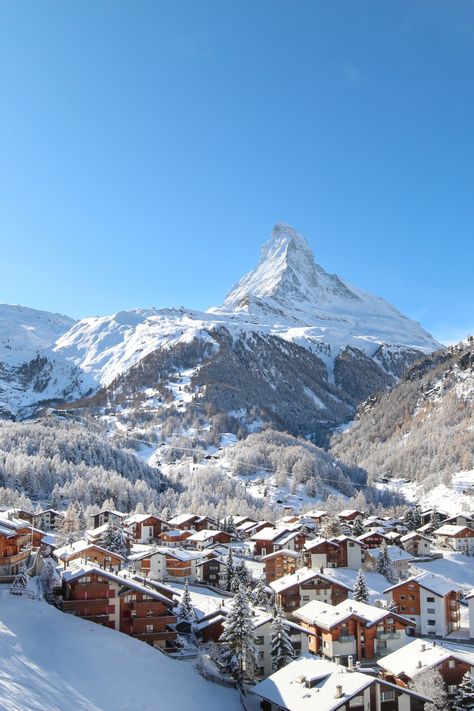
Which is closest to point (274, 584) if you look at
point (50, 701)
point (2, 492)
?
point (50, 701)

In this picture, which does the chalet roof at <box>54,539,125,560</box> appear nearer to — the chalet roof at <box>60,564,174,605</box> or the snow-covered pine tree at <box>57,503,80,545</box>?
the chalet roof at <box>60,564,174,605</box>

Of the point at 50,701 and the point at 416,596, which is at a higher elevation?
the point at 50,701

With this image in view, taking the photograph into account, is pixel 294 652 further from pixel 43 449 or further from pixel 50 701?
pixel 43 449

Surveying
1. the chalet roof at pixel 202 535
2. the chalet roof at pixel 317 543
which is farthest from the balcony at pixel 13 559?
the chalet roof at pixel 202 535

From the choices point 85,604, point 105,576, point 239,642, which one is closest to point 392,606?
point 239,642

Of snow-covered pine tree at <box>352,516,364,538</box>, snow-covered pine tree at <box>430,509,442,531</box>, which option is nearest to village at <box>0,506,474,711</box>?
snow-covered pine tree at <box>352,516,364,538</box>

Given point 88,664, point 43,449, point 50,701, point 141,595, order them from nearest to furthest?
point 50,701, point 88,664, point 141,595, point 43,449
